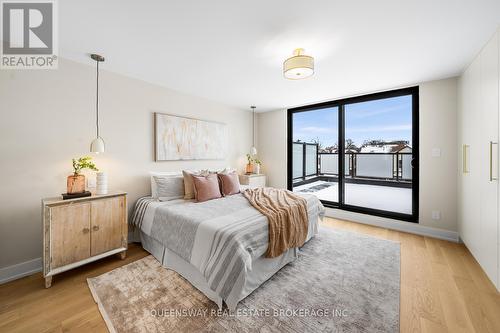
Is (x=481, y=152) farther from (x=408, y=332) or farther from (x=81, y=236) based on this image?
(x=81, y=236)

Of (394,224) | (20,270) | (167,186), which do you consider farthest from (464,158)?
(20,270)

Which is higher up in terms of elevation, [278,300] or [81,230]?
[81,230]

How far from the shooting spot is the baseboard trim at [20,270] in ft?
6.64

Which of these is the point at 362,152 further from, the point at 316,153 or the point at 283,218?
the point at 283,218

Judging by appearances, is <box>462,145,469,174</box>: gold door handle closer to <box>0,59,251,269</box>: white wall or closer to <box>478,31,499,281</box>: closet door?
<box>478,31,499,281</box>: closet door

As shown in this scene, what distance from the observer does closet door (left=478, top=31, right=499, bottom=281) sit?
1891 mm

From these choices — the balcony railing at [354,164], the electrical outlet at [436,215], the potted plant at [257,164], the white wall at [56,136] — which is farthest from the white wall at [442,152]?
the white wall at [56,136]

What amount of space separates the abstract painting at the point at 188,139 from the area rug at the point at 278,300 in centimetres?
175

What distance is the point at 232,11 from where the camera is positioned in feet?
5.37

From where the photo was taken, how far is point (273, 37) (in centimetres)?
199

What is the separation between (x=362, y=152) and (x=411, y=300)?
9.77ft

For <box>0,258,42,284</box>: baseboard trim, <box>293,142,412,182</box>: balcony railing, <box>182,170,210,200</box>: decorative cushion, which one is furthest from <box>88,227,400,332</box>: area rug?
<box>293,142,412,182</box>: balcony railing

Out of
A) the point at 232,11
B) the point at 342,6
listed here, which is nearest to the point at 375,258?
the point at 342,6

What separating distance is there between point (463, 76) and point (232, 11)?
334cm
